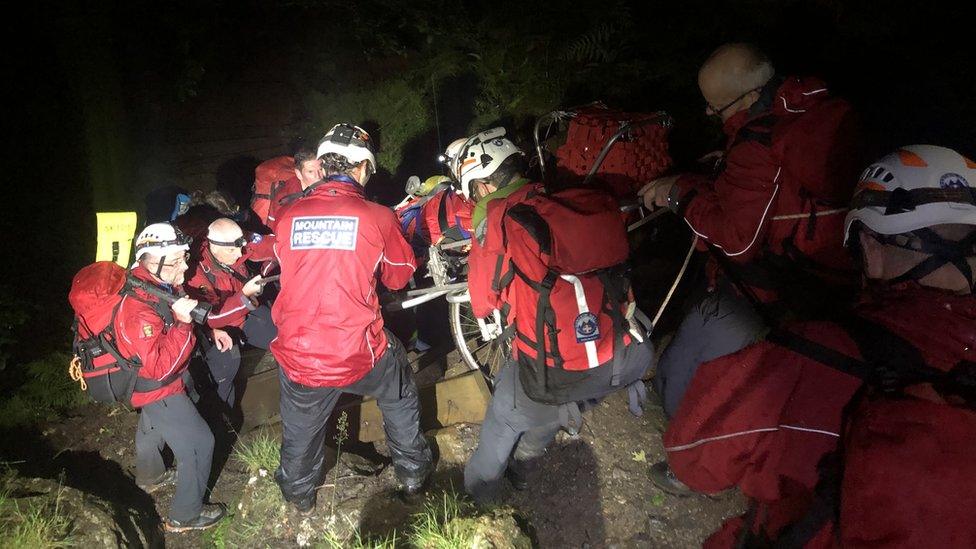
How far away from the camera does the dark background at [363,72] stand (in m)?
5.46

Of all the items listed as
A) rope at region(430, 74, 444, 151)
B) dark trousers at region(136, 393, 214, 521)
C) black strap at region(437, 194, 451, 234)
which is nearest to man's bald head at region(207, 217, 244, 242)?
dark trousers at region(136, 393, 214, 521)

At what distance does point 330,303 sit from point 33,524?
2646 millimetres

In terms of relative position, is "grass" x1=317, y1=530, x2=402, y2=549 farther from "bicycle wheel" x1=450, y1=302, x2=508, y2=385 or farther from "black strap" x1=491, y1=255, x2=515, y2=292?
"bicycle wheel" x1=450, y1=302, x2=508, y2=385

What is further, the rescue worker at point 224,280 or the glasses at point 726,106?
the rescue worker at point 224,280

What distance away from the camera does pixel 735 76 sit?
9.96 ft

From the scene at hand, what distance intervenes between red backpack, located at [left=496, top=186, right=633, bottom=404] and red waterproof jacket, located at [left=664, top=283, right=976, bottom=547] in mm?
1140

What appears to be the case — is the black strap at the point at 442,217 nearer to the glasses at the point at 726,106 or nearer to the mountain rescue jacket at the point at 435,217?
the mountain rescue jacket at the point at 435,217

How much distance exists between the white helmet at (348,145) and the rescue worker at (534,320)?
83 cm

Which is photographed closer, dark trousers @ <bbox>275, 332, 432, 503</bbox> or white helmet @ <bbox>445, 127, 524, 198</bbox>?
dark trousers @ <bbox>275, 332, 432, 503</bbox>

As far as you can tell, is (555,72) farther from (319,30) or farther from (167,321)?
(167,321)

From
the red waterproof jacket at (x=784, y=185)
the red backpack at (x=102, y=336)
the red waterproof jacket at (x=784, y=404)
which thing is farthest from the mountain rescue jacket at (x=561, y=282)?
the red backpack at (x=102, y=336)

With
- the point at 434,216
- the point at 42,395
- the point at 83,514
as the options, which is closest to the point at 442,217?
the point at 434,216

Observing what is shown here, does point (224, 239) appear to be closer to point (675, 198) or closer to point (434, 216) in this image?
point (434, 216)

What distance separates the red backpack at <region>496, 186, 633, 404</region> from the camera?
2865mm
